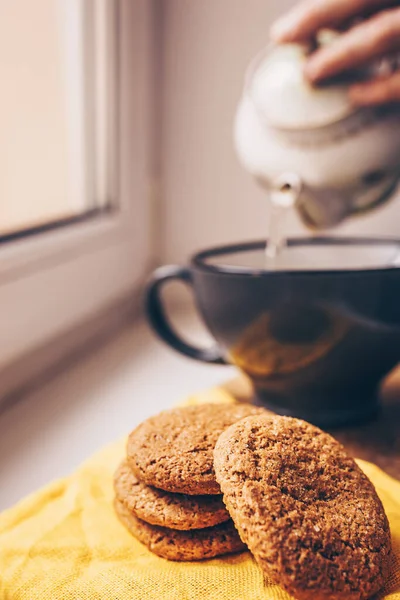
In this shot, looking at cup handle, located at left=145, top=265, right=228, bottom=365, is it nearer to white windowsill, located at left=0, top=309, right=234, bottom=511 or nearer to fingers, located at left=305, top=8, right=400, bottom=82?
white windowsill, located at left=0, top=309, right=234, bottom=511

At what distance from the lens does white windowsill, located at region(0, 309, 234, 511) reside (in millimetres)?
520

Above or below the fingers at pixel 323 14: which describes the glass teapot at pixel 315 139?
below

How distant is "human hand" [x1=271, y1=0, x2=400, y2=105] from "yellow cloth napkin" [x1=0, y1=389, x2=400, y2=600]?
0.31 meters

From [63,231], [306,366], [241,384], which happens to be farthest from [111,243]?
[306,366]

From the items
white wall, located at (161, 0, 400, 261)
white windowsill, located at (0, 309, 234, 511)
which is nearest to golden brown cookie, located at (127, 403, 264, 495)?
white windowsill, located at (0, 309, 234, 511)

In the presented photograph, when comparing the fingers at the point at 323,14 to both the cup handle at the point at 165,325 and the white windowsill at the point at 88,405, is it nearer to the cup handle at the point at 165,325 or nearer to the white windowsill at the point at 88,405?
the cup handle at the point at 165,325

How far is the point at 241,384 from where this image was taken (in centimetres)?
64

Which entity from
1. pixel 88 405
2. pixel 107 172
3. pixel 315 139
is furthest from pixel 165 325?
pixel 107 172

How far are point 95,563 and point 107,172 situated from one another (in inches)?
23.7

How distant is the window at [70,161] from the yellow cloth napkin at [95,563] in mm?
245

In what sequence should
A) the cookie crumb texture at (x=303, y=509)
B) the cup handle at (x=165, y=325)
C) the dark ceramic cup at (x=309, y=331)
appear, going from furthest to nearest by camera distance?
the cup handle at (x=165, y=325), the dark ceramic cup at (x=309, y=331), the cookie crumb texture at (x=303, y=509)

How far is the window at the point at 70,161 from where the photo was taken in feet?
2.20

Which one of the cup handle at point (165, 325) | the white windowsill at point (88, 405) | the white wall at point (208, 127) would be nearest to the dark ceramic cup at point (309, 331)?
the cup handle at point (165, 325)

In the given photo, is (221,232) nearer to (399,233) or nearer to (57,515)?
(399,233)
